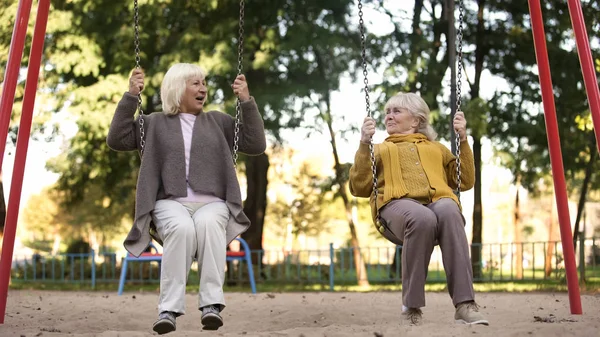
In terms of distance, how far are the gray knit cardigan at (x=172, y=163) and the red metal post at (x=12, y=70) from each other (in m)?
1.00


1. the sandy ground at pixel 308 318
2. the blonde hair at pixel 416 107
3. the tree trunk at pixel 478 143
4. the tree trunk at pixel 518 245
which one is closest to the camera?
the sandy ground at pixel 308 318

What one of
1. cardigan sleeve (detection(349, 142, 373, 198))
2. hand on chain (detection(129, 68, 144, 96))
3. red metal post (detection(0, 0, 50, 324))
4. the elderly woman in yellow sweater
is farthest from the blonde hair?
red metal post (detection(0, 0, 50, 324))

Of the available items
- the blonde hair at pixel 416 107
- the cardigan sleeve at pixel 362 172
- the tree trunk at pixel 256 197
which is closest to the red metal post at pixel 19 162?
the cardigan sleeve at pixel 362 172

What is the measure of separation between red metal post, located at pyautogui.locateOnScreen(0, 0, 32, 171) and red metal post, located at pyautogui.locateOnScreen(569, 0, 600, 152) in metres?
3.58

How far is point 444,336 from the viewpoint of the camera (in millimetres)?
3725

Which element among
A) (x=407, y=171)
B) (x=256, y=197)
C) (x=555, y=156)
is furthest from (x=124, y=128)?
(x=256, y=197)

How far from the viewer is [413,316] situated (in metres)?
4.51

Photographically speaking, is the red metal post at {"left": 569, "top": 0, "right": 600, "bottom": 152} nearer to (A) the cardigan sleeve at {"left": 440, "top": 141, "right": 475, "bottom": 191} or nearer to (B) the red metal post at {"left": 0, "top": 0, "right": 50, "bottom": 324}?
(A) the cardigan sleeve at {"left": 440, "top": 141, "right": 475, "bottom": 191}

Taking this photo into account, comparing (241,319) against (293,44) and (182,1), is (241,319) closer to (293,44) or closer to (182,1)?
(293,44)

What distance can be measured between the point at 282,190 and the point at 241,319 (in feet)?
103

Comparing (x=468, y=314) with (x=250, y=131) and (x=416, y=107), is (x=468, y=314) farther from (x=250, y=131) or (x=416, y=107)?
(x=250, y=131)

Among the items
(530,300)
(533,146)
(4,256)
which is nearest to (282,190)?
(533,146)

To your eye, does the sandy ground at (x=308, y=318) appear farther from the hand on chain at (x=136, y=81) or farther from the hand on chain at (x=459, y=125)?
the hand on chain at (x=136, y=81)

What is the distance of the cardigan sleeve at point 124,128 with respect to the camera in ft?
15.0
